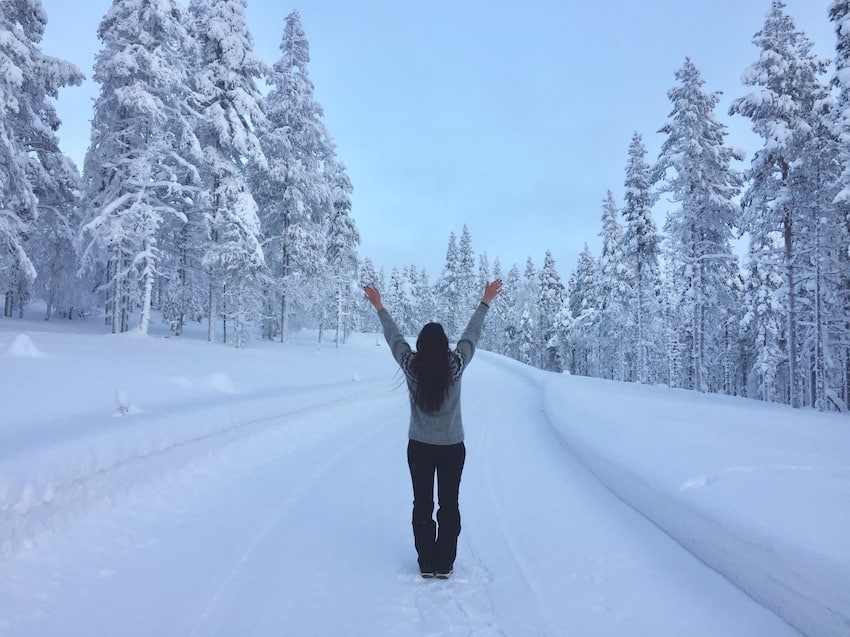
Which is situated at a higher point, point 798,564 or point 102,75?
point 102,75

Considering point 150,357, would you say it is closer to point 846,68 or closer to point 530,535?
point 530,535

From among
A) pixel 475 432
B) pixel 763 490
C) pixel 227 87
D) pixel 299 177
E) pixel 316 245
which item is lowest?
pixel 475 432

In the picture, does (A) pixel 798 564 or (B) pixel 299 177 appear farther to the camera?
(B) pixel 299 177

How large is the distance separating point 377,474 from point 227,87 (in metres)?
22.0

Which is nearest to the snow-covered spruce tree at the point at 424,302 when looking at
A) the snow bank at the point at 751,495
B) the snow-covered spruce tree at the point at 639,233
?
the snow-covered spruce tree at the point at 639,233

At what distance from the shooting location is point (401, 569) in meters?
4.12

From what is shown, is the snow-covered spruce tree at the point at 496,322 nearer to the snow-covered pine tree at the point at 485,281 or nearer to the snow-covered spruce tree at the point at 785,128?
the snow-covered pine tree at the point at 485,281

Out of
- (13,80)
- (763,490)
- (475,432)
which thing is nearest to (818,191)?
(475,432)

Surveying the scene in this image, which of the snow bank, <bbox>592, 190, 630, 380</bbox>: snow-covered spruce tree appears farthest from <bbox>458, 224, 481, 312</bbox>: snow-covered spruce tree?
the snow bank

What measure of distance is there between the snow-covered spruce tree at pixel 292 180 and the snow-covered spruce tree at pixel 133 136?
7.38 meters

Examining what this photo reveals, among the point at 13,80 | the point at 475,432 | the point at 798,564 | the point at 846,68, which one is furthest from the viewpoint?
the point at 846,68

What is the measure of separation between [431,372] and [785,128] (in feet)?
71.5

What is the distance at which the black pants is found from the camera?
13.0 ft

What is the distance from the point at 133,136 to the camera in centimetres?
1830
